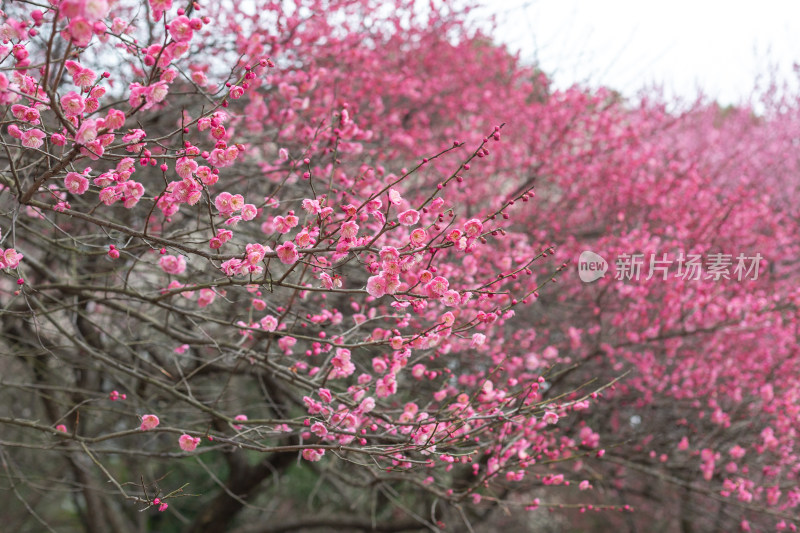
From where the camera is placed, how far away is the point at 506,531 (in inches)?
412

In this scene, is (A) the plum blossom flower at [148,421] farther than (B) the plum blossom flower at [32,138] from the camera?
Yes

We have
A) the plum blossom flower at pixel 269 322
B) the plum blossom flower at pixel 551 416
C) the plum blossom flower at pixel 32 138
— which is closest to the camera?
the plum blossom flower at pixel 32 138

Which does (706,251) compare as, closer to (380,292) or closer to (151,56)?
(380,292)

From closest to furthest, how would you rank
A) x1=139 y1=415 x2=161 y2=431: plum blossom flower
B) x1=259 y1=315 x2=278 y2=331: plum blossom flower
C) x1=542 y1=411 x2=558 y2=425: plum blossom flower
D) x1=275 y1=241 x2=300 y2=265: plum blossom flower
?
x1=275 y1=241 x2=300 y2=265: plum blossom flower < x1=139 y1=415 x2=161 y2=431: plum blossom flower < x1=542 y1=411 x2=558 y2=425: plum blossom flower < x1=259 y1=315 x2=278 y2=331: plum blossom flower

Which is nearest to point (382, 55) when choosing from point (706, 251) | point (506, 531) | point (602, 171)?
point (602, 171)

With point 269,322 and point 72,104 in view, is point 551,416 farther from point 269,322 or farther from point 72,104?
point 72,104

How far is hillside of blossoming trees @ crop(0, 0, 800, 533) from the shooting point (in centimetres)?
245

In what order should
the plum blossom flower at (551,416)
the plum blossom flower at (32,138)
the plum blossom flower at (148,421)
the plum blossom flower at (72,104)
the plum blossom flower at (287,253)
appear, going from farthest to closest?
the plum blossom flower at (551,416)
the plum blossom flower at (148,421)
the plum blossom flower at (32,138)
the plum blossom flower at (287,253)
the plum blossom flower at (72,104)

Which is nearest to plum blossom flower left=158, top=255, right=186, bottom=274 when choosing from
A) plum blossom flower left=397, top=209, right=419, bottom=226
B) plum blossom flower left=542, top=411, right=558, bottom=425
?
plum blossom flower left=397, top=209, right=419, bottom=226

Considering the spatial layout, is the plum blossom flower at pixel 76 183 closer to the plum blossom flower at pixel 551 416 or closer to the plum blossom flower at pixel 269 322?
the plum blossom flower at pixel 269 322

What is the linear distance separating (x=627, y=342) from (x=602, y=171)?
9.65 ft

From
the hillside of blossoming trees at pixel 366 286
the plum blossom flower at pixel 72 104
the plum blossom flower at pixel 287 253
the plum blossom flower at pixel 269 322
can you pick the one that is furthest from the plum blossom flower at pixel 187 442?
the plum blossom flower at pixel 72 104

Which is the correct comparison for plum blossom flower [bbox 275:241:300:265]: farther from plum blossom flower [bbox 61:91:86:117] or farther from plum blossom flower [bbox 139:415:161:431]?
plum blossom flower [bbox 139:415:161:431]

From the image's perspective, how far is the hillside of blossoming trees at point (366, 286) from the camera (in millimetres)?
2451
